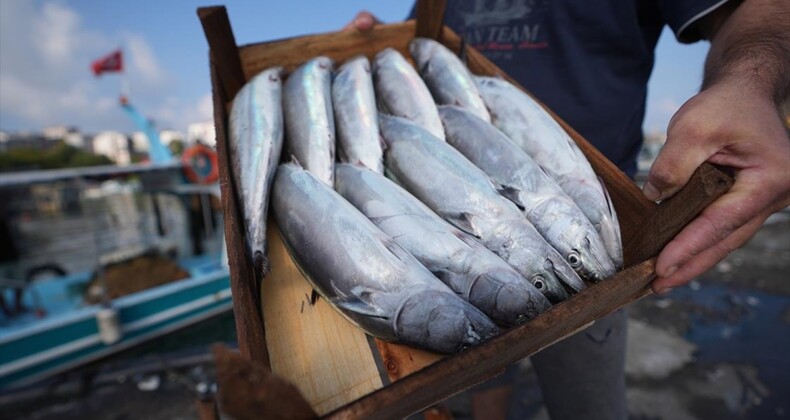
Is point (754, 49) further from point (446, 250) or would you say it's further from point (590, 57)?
point (446, 250)

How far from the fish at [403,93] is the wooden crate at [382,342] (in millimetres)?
652

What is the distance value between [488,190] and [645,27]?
1557 mm

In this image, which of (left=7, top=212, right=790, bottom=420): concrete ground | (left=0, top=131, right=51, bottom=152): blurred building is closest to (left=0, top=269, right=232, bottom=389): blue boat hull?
(left=7, top=212, right=790, bottom=420): concrete ground

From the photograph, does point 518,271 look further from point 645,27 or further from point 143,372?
point 143,372

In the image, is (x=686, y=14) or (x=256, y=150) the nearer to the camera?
(x=256, y=150)

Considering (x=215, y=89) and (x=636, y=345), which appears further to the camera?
(x=636, y=345)

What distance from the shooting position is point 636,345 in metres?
4.70

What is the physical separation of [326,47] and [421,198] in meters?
1.29

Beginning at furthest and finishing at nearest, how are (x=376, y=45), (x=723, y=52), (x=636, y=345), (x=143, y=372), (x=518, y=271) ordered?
(x=143, y=372) → (x=636, y=345) → (x=376, y=45) → (x=723, y=52) → (x=518, y=271)

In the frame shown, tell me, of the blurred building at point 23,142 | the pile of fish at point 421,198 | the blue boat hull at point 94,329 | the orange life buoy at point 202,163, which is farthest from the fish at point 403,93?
the blurred building at point 23,142

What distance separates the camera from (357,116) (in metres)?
1.74

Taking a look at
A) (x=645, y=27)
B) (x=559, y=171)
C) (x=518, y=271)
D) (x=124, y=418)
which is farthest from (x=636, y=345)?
(x=124, y=418)

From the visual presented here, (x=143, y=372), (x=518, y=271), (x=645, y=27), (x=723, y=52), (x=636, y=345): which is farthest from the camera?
(x=143, y=372)

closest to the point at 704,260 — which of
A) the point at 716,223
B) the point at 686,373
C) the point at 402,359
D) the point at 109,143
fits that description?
the point at 716,223
